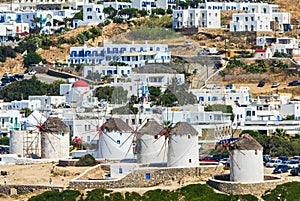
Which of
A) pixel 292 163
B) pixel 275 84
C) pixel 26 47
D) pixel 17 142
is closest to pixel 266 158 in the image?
pixel 292 163

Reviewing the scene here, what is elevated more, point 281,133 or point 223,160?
point 223,160

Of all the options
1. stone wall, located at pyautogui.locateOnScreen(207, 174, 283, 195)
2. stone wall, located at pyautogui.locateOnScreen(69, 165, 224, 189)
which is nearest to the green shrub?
stone wall, located at pyautogui.locateOnScreen(207, 174, 283, 195)

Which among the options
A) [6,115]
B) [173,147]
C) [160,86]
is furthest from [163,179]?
[160,86]

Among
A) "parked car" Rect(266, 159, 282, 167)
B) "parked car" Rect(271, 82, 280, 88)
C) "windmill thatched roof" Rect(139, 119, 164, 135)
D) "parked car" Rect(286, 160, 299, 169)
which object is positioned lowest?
"parked car" Rect(271, 82, 280, 88)

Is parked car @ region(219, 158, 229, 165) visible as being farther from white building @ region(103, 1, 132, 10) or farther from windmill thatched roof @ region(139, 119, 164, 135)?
white building @ region(103, 1, 132, 10)

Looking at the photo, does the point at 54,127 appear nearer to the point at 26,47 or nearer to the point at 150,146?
the point at 150,146

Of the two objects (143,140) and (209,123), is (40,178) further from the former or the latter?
(209,123)

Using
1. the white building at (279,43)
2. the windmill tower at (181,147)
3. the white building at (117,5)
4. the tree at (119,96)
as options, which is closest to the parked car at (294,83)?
the white building at (279,43)
